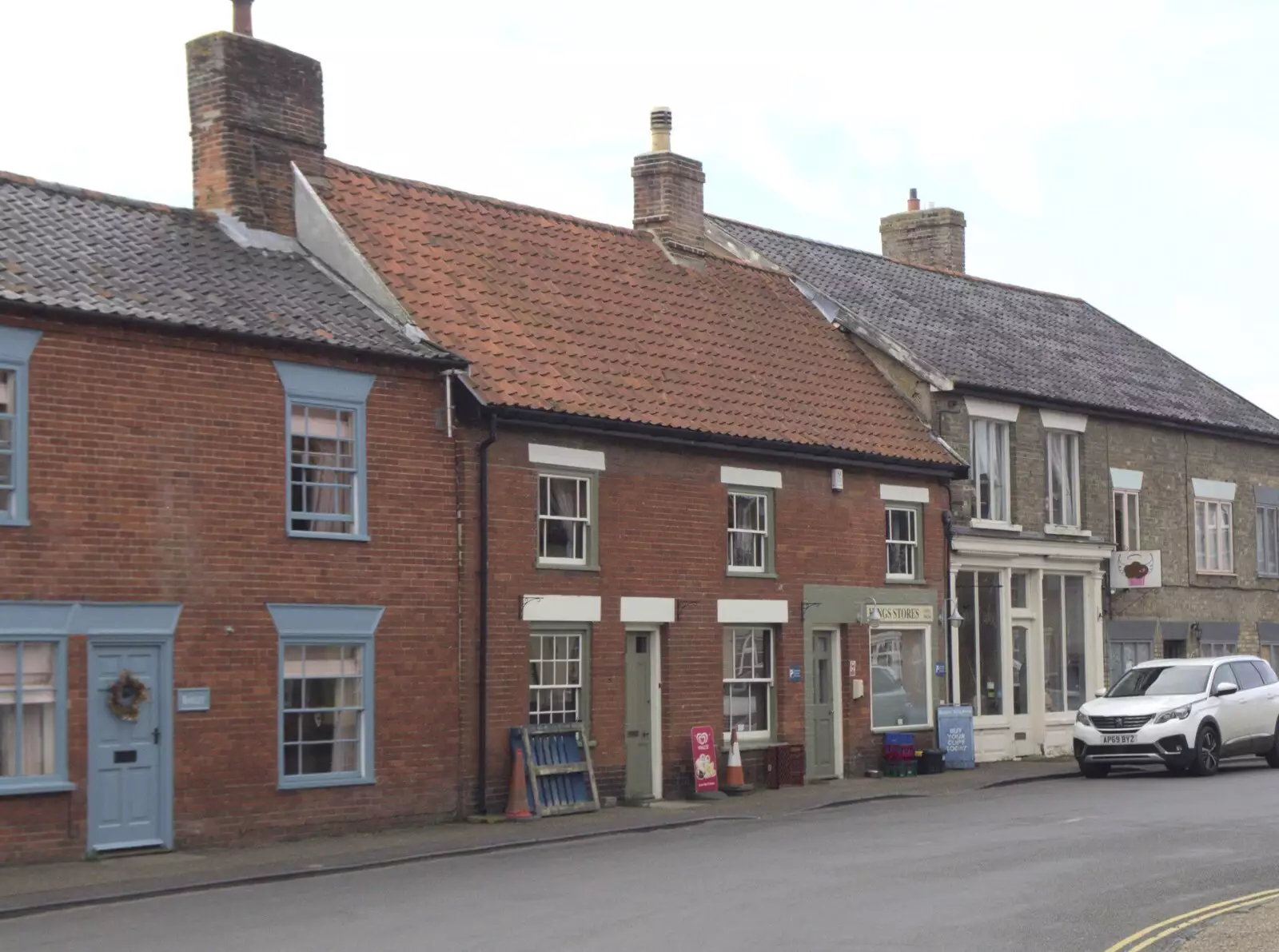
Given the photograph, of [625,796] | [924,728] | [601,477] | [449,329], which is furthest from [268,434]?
[924,728]

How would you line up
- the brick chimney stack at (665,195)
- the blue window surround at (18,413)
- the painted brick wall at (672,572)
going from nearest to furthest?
the blue window surround at (18,413) < the painted brick wall at (672,572) < the brick chimney stack at (665,195)

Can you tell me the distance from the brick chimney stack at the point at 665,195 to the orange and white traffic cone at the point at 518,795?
1118 centimetres

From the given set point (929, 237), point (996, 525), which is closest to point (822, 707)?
point (996, 525)

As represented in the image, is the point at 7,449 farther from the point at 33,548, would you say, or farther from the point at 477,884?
the point at 477,884

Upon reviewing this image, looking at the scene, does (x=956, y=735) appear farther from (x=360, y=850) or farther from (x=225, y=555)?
(x=225, y=555)

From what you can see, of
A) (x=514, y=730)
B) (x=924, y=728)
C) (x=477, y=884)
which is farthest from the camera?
(x=924, y=728)

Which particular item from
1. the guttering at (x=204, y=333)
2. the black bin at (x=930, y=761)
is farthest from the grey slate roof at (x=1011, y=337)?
the guttering at (x=204, y=333)

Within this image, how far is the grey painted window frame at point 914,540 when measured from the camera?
28344 mm

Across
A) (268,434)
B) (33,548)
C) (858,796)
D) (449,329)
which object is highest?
(449,329)

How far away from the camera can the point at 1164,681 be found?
26.9 metres

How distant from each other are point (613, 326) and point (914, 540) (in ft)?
21.9

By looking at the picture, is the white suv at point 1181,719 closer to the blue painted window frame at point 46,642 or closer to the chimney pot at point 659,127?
the chimney pot at point 659,127

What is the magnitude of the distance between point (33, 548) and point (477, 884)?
573 centimetres

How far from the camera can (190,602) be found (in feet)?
61.5
